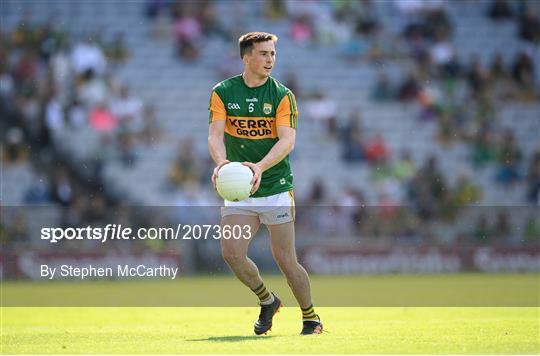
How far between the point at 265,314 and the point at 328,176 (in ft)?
57.5

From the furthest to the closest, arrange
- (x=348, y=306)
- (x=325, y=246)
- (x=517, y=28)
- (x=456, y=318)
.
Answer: (x=517, y=28)
(x=325, y=246)
(x=348, y=306)
(x=456, y=318)

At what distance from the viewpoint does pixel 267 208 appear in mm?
10156

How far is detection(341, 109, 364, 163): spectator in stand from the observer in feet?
92.4

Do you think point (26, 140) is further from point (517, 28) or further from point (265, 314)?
point (265, 314)

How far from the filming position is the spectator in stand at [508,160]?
28.0 m

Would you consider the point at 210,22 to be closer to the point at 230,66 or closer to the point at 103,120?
the point at 230,66

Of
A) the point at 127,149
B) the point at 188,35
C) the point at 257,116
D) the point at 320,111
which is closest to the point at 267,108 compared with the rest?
the point at 257,116

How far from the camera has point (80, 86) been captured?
91.0ft

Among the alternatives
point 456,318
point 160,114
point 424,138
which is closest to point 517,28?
point 424,138

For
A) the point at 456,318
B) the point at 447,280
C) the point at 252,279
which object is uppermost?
the point at 252,279

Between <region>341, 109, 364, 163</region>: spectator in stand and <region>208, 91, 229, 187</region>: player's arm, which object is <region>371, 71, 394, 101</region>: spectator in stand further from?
<region>208, 91, 229, 187</region>: player's arm

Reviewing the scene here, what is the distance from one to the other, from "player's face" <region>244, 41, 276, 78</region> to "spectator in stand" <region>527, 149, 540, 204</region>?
59.1ft

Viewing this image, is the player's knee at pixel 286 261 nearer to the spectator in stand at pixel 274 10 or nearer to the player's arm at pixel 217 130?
the player's arm at pixel 217 130

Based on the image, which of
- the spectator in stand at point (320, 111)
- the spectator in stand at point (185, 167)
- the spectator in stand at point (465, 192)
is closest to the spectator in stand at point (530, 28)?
the spectator in stand at point (465, 192)
